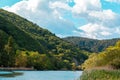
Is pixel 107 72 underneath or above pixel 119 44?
underneath

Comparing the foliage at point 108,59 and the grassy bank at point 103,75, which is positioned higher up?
the foliage at point 108,59

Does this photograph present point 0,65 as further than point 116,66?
Yes

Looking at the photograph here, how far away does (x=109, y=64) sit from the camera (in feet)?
391

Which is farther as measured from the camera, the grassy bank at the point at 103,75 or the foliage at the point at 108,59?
the foliage at the point at 108,59

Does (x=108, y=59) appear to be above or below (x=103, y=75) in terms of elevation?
above

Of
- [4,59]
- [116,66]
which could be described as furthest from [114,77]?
[4,59]

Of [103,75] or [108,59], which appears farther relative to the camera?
[108,59]

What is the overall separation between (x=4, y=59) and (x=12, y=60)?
23.6 feet

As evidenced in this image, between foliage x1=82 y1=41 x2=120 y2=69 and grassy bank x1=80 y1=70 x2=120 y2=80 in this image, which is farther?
foliage x1=82 y1=41 x2=120 y2=69

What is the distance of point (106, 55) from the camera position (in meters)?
130

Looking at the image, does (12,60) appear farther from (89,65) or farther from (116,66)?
(116,66)

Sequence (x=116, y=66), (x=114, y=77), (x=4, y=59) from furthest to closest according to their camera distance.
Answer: (x=4, y=59) < (x=116, y=66) < (x=114, y=77)

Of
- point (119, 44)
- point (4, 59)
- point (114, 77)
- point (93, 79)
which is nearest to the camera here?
point (114, 77)

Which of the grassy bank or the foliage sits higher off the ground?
the foliage
